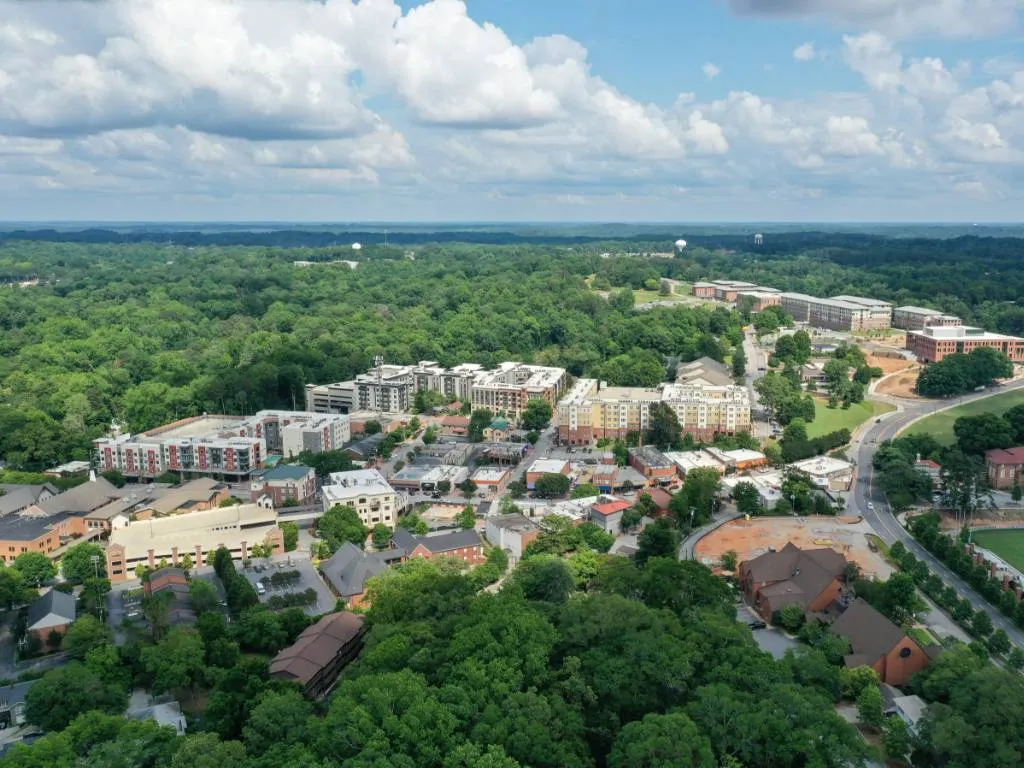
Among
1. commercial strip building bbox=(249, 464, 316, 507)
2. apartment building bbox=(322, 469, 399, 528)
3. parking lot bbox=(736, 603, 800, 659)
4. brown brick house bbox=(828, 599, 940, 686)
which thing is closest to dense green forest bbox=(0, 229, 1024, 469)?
commercial strip building bbox=(249, 464, 316, 507)

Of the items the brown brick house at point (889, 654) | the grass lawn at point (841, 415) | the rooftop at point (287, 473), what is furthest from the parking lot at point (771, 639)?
the grass lawn at point (841, 415)

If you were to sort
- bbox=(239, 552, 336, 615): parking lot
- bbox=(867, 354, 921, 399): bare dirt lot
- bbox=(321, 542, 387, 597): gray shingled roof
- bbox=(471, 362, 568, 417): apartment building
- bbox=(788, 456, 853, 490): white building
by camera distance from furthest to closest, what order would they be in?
1. bbox=(867, 354, 921, 399): bare dirt lot
2. bbox=(471, 362, 568, 417): apartment building
3. bbox=(788, 456, 853, 490): white building
4. bbox=(321, 542, 387, 597): gray shingled roof
5. bbox=(239, 552, 336, 615): parking lot

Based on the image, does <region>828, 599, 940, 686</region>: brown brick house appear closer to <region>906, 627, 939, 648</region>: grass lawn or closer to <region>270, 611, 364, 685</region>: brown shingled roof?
<region>906, 627, 939, 648</region>: grass lawn

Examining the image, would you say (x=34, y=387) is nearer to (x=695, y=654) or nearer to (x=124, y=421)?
(x=124, y=421)

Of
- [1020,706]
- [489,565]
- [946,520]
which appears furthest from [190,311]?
[1020,706]

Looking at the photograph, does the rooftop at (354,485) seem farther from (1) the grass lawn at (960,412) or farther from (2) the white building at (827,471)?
(1) the grass lawn at (960,412)

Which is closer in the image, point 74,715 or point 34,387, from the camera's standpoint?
point 74,715
